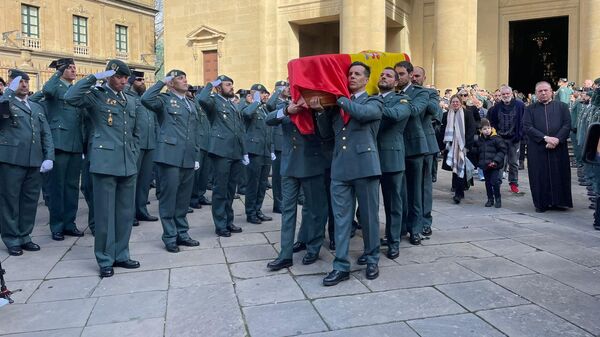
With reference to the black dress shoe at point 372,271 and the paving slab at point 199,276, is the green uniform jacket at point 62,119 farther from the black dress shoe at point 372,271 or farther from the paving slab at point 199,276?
the black dress shoe at point 372,271

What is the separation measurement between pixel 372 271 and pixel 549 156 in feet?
16.1

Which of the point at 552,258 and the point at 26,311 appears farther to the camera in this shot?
the point at 552,258

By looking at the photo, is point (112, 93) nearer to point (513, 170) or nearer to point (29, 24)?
point (513, 170)

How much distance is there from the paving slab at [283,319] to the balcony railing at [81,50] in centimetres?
3992

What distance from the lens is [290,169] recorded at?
5168 mm

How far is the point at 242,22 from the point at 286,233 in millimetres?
18756

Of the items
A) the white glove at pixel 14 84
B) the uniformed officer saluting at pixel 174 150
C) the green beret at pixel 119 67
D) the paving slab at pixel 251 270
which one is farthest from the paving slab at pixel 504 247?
the white glove at pixel 14 84

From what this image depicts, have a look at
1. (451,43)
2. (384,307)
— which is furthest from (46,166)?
(451,43)

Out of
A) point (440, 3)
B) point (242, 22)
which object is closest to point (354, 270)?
point (440, 3)

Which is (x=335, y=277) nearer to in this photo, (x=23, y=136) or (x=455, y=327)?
(x=455, y=327)

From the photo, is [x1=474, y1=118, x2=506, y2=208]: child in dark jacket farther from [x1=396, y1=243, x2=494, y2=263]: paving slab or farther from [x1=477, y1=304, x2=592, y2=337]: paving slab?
[x1=477, y1=304, x2=592, y2=337]: paving slab

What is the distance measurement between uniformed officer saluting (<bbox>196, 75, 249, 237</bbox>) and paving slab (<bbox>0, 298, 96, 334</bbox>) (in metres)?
2.45

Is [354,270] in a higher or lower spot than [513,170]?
lower

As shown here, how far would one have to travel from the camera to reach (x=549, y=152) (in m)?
8.16
